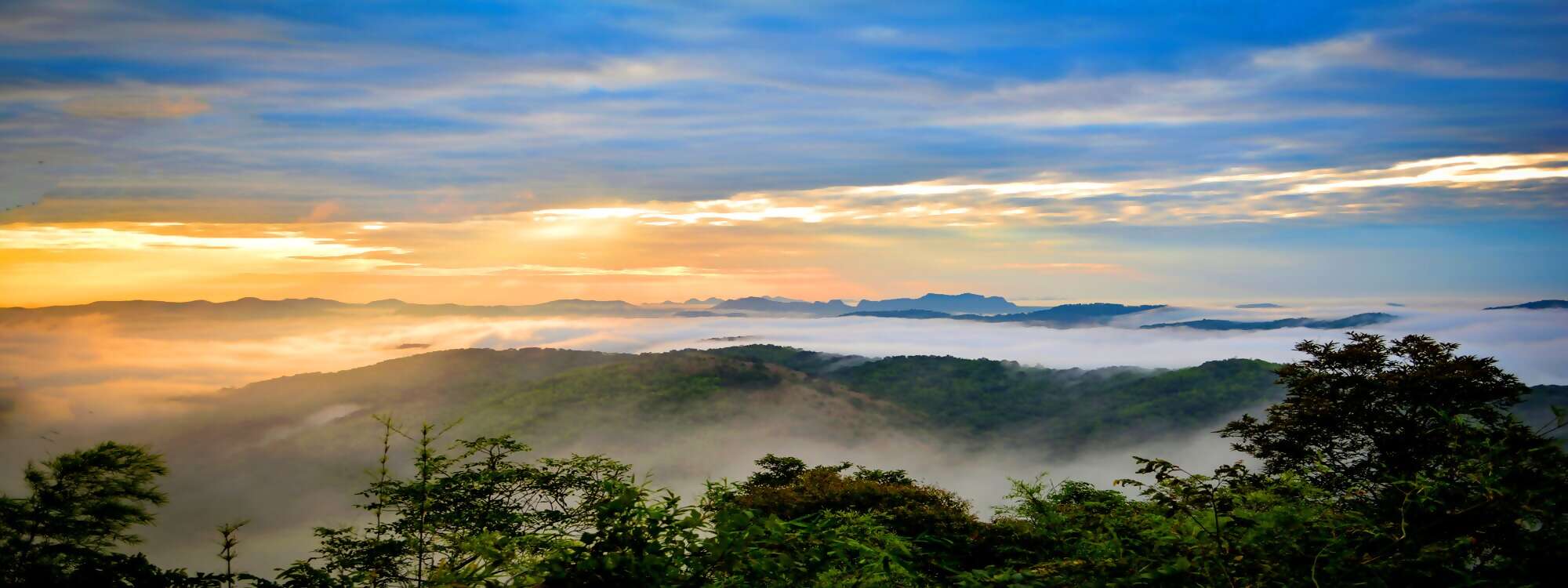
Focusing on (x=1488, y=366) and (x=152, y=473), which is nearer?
(x=152, y=473)

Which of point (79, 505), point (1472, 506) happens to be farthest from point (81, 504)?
point (1472, 506)

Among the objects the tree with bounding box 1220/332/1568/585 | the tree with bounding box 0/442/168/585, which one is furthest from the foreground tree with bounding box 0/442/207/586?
the tree with bounding box 1220/332/1568/585

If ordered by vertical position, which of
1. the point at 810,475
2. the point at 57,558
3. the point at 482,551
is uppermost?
the point at 482,551

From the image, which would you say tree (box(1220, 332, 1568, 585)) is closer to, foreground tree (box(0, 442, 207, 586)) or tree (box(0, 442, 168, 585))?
foreground tree (box(0, 442, 207, 586))

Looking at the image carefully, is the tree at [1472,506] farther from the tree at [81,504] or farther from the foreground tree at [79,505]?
the tree at [81,504]

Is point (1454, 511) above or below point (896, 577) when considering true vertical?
above

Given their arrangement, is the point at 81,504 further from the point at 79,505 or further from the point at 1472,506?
the point at 1472,506

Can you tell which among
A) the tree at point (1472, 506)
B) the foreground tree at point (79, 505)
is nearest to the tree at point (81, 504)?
the foreground tree at point (79, 505)

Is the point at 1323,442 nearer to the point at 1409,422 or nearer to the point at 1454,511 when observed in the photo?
the point at 1409,422

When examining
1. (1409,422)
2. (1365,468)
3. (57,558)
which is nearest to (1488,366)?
(1409,422)

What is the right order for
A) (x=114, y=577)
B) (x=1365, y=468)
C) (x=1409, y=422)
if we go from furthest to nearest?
(x=1409, y=422) < (x=1365, y=468) < (x=114, y=577)

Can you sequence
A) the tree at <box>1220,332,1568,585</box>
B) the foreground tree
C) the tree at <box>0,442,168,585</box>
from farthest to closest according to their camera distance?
the tree at <box>0,442,168,585</box>, the foreground tree, the tree at <box>1220,332,1568,585</box>
